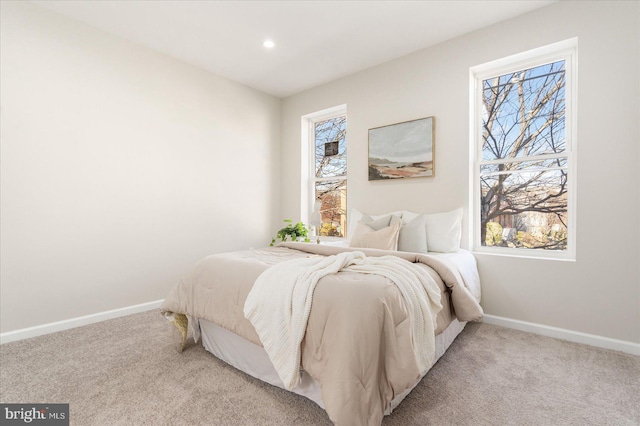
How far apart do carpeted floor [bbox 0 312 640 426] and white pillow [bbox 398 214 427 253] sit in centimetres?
80

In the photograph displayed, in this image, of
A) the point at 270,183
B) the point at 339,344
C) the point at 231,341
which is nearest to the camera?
the point at 339,344

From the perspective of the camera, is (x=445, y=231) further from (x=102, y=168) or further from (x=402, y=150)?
(x=102, y=168)

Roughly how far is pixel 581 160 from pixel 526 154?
424 mm

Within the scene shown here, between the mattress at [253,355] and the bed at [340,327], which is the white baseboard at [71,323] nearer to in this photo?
the bed at [340,327]

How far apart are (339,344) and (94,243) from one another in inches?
106

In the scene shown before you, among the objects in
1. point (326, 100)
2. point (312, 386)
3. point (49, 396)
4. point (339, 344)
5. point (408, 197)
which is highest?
point (326, 100)

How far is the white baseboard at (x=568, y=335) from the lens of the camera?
2211 mm

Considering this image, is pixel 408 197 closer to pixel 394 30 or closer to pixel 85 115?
pixel 394 30

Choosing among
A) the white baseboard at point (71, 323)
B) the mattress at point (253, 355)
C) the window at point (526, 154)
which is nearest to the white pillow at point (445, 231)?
the window at point (526, 154)

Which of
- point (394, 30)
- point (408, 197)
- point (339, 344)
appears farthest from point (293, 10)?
point (339, 344)

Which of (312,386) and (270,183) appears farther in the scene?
(270,183)

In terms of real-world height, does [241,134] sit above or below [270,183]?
above

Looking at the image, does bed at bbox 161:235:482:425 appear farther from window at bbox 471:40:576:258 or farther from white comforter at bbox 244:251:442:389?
window at bbox 471:40:576:258

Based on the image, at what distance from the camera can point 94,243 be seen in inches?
112
